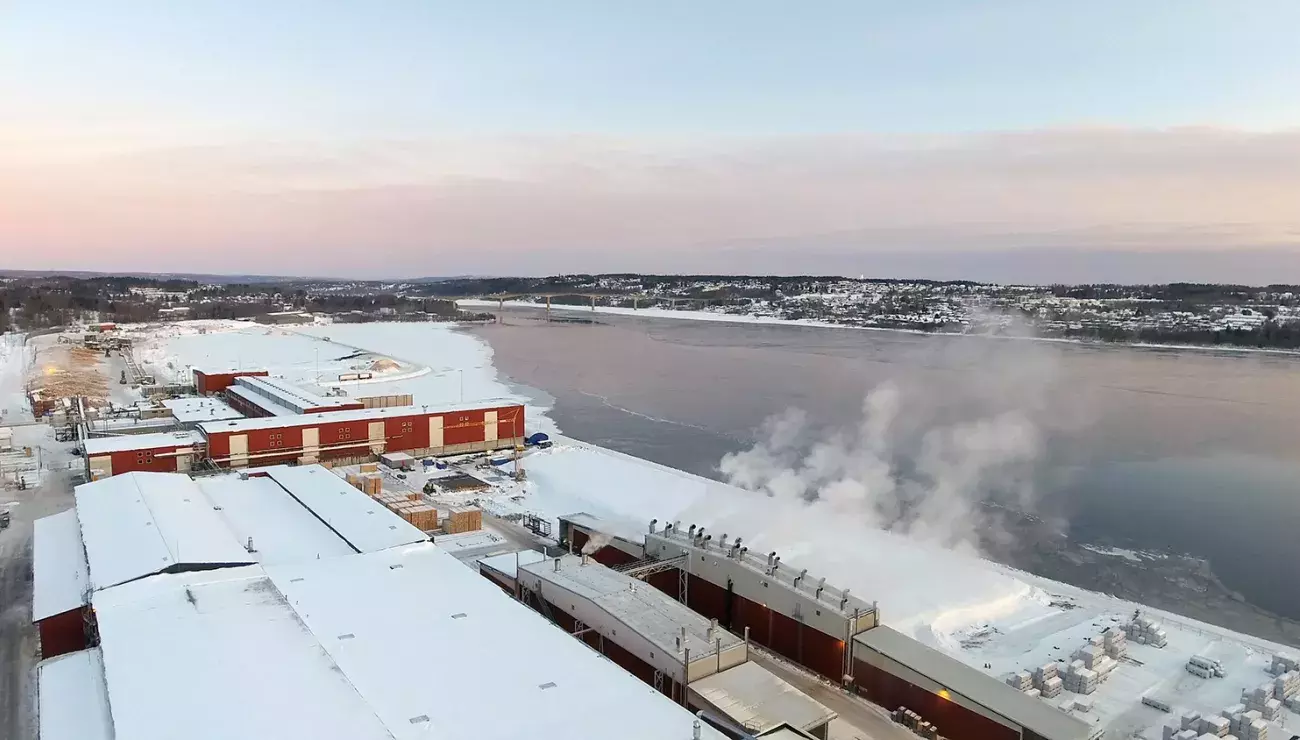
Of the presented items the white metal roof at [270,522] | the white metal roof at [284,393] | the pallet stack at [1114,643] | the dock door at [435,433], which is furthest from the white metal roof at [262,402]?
the pallet stack at [1114,643]

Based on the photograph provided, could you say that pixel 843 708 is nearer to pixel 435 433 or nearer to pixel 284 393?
pixel 435 433

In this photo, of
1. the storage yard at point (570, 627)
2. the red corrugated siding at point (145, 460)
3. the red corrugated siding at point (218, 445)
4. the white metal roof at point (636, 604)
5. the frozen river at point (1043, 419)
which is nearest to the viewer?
the storage yard at point (570, 627)

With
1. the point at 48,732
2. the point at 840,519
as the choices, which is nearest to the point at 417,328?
the point at 840,519

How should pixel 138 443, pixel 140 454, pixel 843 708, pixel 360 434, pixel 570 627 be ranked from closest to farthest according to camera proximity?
pixel 843 708
pixel 570 627
pixel 140 454
pixel 138 443
pixel 360 434

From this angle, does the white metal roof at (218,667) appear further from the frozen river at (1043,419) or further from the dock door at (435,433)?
the frozen river at (1043,419)

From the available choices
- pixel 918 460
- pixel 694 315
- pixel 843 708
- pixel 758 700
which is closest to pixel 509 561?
pixel 758 700

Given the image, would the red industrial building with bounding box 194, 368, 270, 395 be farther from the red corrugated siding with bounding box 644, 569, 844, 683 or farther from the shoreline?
the shoreline

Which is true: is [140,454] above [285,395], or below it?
below
